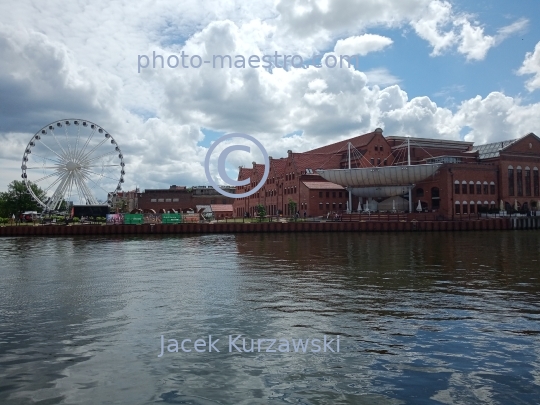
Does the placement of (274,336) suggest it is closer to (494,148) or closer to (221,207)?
(494,148)

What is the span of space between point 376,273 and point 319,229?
45.7 meters

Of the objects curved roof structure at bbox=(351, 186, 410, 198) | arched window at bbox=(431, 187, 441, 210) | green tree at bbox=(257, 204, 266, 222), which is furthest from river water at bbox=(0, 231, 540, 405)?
curved roof structure at bbox=(351, 186, 410, 198)

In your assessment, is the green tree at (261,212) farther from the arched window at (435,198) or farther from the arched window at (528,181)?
the arched window at (528,181)

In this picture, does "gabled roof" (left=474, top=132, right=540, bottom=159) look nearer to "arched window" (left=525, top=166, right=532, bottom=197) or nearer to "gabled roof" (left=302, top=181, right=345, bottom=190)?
"arched window" (left=525, top=166, right=532, bottom=197)

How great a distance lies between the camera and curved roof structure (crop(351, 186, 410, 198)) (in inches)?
3541

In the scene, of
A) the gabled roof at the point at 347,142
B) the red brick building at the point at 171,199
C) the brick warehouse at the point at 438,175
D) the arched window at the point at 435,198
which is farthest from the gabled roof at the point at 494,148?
the red brick building at the point at 171,199

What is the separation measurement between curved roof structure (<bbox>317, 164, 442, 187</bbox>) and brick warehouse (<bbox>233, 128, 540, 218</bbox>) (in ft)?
14.0

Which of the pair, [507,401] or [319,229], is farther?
[319,229]

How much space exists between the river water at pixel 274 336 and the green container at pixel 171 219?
2010 inches

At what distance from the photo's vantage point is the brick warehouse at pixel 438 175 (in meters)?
85.9

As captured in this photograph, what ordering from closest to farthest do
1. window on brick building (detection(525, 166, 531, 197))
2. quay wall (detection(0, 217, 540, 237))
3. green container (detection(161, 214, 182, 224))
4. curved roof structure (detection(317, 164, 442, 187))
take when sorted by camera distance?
quay wall (detection(0, 217, 540, 237)) → green container (detection(161, 214, 182, 224)) → curved roof structure (detection(317, 164, 442, 187)) → window on brick building (detection(525, 166, 531, 197))

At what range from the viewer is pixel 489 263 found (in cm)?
3134

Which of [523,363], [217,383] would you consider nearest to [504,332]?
[523,363]

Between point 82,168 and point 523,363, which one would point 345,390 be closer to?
point 523,363
